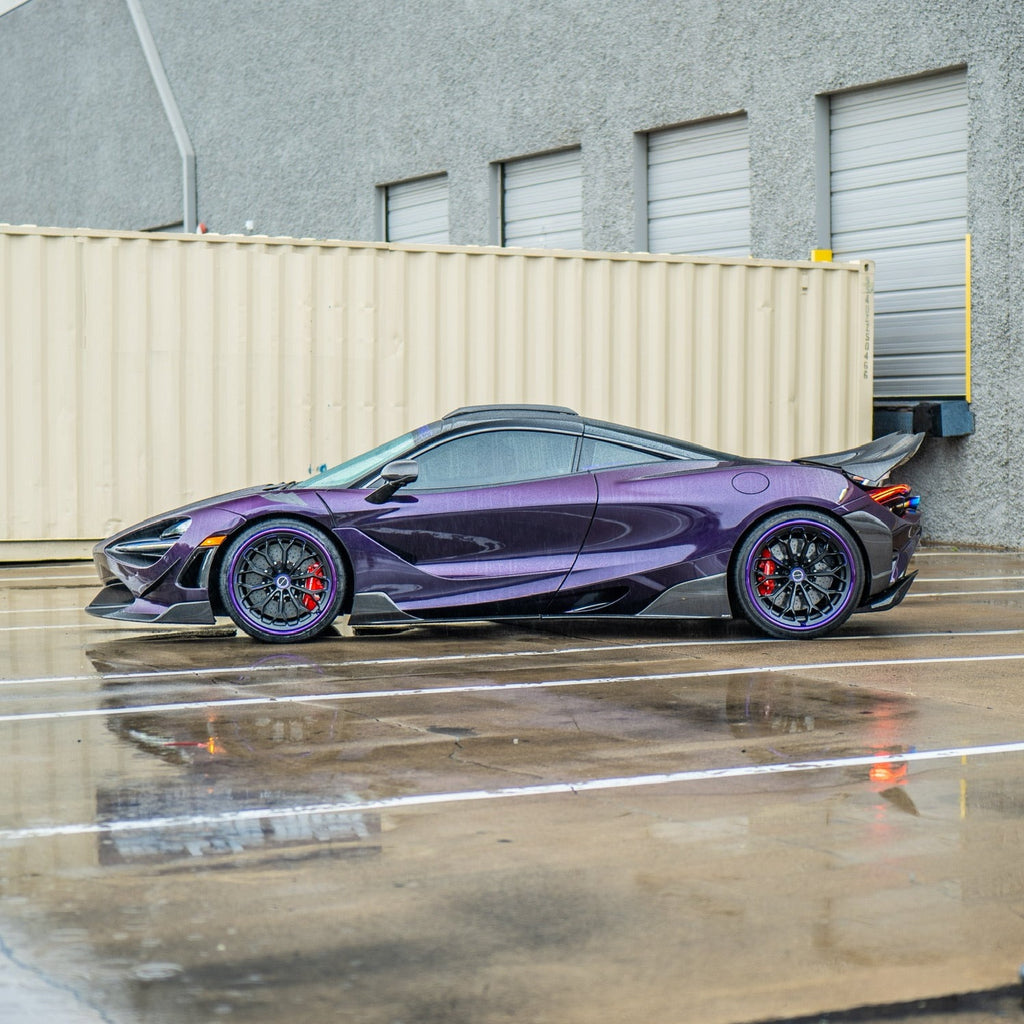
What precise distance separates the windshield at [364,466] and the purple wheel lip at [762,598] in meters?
1.96

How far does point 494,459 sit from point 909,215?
918 cm

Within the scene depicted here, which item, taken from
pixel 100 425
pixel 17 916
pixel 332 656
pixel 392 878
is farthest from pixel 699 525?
pixel 100 425

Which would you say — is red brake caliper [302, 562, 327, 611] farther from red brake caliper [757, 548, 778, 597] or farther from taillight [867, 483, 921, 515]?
taillight [867, 483, 921, 515]

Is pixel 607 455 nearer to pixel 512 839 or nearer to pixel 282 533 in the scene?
pixel 282 533

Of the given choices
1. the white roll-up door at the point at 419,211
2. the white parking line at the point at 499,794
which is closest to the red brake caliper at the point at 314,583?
the white parking line at the point at 499,794

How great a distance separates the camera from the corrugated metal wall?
14.0 m

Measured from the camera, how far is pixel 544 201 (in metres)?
21.6

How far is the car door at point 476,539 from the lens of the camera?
9016mm

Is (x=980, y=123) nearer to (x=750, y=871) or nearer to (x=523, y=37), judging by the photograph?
(x=523, y=37)

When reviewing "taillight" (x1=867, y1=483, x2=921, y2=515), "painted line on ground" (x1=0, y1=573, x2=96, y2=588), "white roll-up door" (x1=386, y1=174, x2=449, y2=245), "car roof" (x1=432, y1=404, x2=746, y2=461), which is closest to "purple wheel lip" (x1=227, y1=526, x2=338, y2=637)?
"car roof" (x1=432, y1=404, x2=746, y2=461)

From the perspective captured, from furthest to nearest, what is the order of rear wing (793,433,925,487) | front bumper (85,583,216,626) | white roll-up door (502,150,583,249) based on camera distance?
white roll-up door (502,150,583,249) → rear wing (793,433,925,487) → front bumper (85,583,216,626)

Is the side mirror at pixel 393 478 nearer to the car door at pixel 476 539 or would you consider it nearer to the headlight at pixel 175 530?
the car door at pixel 476 539

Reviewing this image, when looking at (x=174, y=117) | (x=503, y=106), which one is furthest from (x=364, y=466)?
(x=174, y=117)

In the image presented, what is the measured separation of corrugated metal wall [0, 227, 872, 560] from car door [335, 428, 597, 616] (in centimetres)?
567
